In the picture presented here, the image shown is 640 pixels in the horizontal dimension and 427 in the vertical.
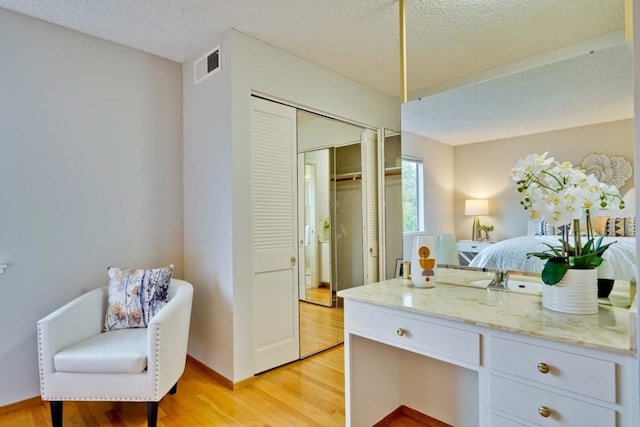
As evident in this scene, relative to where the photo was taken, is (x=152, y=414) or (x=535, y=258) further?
(x=152, y=414)

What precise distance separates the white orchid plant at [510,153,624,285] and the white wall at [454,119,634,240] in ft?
0.33

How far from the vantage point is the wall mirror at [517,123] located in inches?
58.0

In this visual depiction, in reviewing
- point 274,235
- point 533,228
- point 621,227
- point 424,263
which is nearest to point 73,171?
point 274,235

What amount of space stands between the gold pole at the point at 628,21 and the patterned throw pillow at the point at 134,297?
9.30ft

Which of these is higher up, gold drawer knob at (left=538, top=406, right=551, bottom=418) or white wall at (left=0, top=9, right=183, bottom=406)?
white wall at (left=0, top=9, right=183, bottom=406)

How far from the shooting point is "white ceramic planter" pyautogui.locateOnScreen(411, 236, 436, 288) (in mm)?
1789

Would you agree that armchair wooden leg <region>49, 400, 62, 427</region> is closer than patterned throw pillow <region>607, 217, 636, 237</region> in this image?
No

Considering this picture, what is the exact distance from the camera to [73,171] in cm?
245

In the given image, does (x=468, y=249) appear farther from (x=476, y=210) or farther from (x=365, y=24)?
(x=365, y=24)

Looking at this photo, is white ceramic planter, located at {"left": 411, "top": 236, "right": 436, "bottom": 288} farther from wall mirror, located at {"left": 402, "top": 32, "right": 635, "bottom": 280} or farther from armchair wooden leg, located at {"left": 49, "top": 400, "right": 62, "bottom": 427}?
armchair wooden leg, located at {"left": 49, "top": 400, "right": 62, "bottom": 427}

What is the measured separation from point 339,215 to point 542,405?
2321 mm

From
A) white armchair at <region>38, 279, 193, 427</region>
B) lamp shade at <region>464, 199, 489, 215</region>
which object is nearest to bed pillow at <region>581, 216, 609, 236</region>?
lamp shade at <region>464, 199, 489, 215</region>

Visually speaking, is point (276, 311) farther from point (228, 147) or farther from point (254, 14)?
point (254, 14)

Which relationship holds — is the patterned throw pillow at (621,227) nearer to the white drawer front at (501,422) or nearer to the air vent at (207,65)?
the white drawer front at (501,422)
